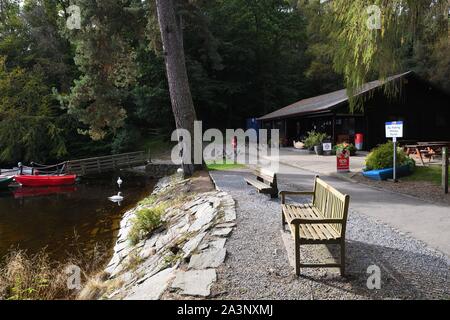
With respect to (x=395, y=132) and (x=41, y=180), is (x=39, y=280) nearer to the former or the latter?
(x=395, y=132)

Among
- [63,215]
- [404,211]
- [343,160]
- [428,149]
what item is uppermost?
[428,149]

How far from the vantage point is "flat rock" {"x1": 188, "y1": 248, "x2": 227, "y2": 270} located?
15.1 ft

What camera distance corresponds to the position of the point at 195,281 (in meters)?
4.14

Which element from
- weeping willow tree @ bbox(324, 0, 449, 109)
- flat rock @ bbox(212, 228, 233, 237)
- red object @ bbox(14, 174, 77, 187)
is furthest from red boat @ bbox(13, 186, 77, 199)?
weeping willow tree @ bbox(324, 0, 449, 109)

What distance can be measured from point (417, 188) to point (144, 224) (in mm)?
7218

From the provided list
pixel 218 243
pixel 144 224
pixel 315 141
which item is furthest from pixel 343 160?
pixel 218 243

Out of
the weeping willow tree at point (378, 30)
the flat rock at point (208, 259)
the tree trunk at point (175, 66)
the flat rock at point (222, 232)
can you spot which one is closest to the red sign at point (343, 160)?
the weeping willow tree at point (378, 30)

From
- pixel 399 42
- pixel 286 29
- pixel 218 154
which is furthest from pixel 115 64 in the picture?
pixel 286 29

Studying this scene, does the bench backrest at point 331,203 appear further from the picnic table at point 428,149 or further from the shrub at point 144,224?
the picnic table at point 428,149

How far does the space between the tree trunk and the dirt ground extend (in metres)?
6.31

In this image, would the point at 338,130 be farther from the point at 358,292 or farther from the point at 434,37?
the point at 358,292

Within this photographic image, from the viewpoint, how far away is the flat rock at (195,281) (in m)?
3.88

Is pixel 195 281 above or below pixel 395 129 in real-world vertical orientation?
below

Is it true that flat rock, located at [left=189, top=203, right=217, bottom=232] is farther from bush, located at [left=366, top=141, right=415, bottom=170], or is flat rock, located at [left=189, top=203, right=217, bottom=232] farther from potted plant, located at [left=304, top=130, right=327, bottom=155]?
potted plant, located at [left=304, top=130, right=327, bottom=155]
